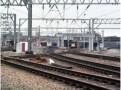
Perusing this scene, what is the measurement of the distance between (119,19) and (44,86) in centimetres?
5132

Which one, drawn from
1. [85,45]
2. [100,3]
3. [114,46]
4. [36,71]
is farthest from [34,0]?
[114,46]

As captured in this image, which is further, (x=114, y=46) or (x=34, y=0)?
(x=114, y=46)

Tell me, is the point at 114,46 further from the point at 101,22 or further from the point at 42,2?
the point at 42,2

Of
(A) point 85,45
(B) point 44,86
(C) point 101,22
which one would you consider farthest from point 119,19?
(B) point 44,86

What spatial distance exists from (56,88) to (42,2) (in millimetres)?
24569

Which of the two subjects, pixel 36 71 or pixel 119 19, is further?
pixel 119 19

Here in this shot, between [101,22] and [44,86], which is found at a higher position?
[101,22]

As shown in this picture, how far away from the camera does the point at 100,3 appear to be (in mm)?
34219

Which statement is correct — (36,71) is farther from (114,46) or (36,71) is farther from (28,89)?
(114,46)

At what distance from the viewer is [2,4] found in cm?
3747

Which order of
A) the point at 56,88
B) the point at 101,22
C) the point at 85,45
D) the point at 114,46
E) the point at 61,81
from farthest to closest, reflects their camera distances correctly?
the point at 114,46, the point at 85,45, the point at 101,22, the point at 61,81, the point at 56,88

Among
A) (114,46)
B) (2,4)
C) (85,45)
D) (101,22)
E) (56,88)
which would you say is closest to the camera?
(56,88)

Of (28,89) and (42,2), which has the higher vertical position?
(42,2)

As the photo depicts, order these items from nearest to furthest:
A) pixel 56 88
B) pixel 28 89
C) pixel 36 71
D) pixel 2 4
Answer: pixel 28 89 → pixel 56 88 → pixel 36 71 → pixel 2 4
